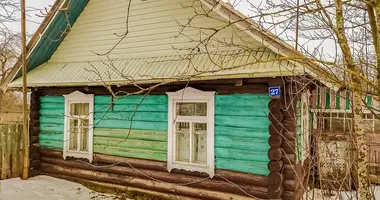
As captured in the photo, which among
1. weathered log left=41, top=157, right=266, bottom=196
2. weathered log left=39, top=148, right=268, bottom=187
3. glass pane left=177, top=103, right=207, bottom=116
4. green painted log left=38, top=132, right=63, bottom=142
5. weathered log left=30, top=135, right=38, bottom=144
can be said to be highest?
glass pane left=177, top=103, right=207, bottom=116

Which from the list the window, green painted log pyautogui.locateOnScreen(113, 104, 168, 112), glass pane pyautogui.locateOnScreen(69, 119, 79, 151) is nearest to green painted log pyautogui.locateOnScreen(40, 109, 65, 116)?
glass pane pyautogui.locateOnScreen(69, 119, 79, 151)

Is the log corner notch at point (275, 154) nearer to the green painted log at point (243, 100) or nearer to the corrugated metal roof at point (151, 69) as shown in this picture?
the green painted log at point (243, 100)

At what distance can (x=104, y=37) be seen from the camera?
849 cm

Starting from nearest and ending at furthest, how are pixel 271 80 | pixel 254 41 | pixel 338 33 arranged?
pixel 338 33, pixel 271 80, pixel 254 41

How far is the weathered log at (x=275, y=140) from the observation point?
5902 millimetres

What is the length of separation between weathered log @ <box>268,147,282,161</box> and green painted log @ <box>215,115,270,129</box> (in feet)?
1.55

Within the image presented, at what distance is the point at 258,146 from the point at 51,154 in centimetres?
621

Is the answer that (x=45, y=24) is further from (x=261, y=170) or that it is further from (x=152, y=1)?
(x=261, y=170)

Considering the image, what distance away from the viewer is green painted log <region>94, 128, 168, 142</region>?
7.32 meters

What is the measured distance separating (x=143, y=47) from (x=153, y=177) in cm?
318

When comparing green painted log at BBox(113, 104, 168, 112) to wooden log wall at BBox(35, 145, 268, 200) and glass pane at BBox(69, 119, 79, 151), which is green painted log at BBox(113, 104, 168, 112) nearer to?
wooden log wall at BBox(35, 145, 268, 200)

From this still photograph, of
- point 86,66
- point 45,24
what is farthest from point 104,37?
point 45,24

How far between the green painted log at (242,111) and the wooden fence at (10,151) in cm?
625

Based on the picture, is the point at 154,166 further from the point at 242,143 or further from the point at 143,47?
the point at 143,47
